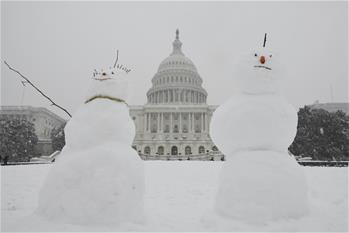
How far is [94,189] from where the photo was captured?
4.05 metres

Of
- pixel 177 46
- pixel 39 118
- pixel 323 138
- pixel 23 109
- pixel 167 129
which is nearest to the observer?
pixel 323 138

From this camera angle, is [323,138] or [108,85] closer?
[108,85]

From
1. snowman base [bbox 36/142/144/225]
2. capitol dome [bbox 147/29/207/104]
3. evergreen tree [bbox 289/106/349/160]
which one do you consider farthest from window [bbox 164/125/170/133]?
snowman base [bbox 36/142/144/225]

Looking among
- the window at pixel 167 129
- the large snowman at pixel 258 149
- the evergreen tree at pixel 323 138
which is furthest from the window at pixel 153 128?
the large snowman at pixel 258 149

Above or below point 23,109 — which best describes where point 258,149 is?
below

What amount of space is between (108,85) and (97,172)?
1699 millimetres

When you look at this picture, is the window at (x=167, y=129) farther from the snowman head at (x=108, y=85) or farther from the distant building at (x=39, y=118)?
the snowman head at (x=108, y=85)

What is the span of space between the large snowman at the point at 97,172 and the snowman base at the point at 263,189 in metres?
1.66

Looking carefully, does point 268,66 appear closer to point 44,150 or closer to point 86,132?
point 86,132

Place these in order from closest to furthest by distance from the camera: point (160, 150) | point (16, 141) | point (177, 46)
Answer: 1. point (16, 141)
2. point (160, 150)
3. point (177, 46)

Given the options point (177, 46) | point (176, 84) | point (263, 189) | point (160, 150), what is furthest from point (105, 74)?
point (177, 46)

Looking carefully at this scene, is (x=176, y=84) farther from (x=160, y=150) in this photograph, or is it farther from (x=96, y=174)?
(x=96, y=174)

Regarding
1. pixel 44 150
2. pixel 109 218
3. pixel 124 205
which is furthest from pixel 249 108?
pixel 44 150

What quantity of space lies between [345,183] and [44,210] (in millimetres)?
8873
